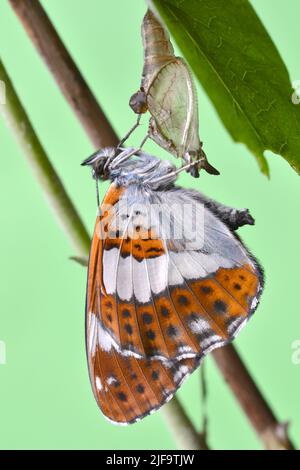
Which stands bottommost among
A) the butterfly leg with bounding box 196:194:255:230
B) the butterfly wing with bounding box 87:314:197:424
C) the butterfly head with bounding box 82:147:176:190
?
the butterfly wing with bounding box 87:314:197:424

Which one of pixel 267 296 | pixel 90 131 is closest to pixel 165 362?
pixel 90 131

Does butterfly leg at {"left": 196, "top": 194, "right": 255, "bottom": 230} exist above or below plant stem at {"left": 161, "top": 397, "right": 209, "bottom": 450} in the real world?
above

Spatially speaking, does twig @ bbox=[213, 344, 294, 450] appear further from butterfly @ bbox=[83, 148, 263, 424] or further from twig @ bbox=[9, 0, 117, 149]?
twig @ bbox=[9, 0, 117, 149]

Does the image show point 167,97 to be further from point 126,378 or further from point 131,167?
point 126,378

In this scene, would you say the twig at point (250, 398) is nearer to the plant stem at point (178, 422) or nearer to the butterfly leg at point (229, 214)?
the plant stem at point (178, 422)

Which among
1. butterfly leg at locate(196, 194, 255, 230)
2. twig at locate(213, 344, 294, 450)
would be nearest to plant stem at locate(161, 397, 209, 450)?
twig at locate(213, 344, 294, 450)

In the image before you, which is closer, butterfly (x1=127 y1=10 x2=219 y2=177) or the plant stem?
butterfly (x1=127 y1=10 x2=219 y2=177)
